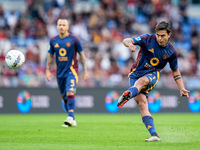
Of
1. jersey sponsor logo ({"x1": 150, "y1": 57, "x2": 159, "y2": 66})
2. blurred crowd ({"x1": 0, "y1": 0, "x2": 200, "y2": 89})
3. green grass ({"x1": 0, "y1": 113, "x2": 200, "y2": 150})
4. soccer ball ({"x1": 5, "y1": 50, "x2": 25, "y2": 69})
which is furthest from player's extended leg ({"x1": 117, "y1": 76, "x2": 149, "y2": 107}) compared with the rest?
blurred crowd ({"x1": 0, "y1": 0, "x2": 200, "y2": 89})

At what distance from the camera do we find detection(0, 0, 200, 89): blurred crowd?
18688 millimetres

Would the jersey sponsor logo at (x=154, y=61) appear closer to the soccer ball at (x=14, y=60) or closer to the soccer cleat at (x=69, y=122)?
the soccer cleat at (x=69, y=122)

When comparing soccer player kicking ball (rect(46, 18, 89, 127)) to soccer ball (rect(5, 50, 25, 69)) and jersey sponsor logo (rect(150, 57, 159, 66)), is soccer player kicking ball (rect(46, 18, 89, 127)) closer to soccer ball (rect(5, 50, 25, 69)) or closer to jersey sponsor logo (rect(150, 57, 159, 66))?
soccer ball (rect(5, 50, 25, 69))

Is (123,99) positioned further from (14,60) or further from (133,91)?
(14,60)

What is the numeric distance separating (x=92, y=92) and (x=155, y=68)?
9.95 meters

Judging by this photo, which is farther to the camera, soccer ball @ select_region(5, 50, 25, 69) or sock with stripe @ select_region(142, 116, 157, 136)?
soccer ball @ select_region(5, 50, 25, 69)

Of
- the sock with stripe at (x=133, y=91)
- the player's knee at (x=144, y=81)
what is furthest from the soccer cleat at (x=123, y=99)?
the player's knee at (x=144, y=81)

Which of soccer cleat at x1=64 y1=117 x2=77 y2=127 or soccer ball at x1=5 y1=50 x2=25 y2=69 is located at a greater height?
soccer ball at x1=5 y1=50 x2=25 y2=69

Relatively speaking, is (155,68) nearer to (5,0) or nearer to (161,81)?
(161,81)

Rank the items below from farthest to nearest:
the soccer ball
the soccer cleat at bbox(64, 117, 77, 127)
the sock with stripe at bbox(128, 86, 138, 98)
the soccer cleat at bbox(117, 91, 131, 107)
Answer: the soccer cleat at bbox(64, 117, 77, 127) → the soccer ball → the sock with stripe at bbox(128, 86, 138, 98) → the soccer cleat at bbox(117, 91, 131, 107)

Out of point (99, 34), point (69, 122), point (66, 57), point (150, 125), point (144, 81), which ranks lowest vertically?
point (69, 122)

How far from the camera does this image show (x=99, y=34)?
74.8ft

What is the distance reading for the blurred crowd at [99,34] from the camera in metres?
18.7

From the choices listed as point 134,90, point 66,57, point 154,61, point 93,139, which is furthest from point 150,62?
point 66,57
